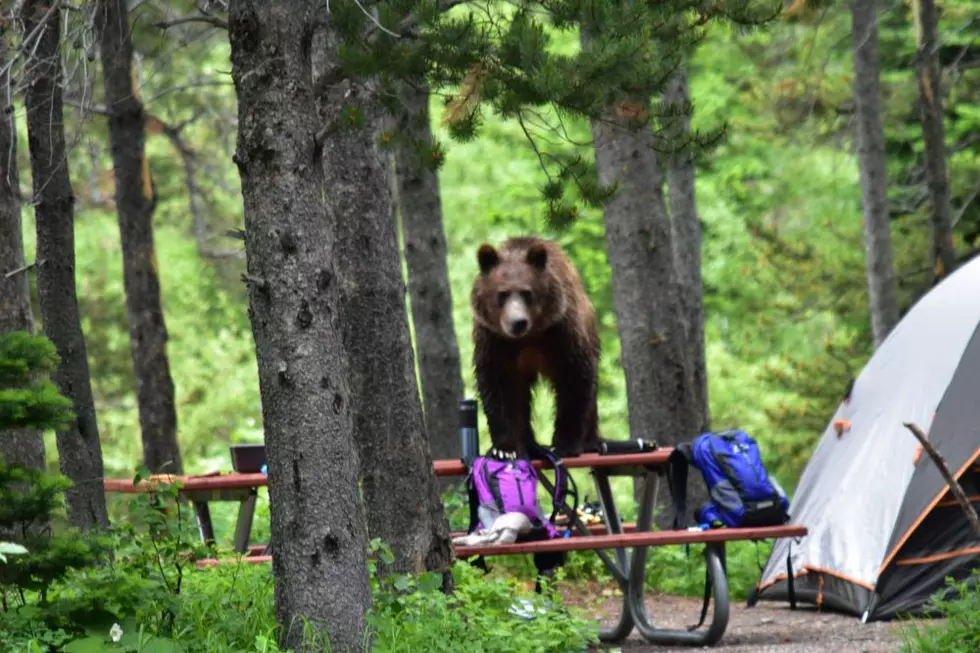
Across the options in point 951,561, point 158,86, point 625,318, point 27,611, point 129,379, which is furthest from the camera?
point 129,379

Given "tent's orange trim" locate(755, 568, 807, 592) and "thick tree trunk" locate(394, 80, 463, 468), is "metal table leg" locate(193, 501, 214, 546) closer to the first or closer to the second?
"thick tree trunk" locate(394, 80, 463, 468)

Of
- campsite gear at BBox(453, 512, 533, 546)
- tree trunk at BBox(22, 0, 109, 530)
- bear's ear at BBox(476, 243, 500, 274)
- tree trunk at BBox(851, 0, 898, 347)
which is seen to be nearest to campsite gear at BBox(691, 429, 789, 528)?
campsite gear at BBox(453, 512, 533, 546)

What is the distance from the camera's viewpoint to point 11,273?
649 cm

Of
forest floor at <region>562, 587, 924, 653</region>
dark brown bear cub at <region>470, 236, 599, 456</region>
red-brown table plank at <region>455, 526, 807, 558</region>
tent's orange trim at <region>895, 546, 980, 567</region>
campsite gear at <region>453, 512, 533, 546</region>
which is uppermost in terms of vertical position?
dark brown bear cub at <region>470, 236, 599, 456</region>

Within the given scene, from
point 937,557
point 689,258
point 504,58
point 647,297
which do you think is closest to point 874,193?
point 689,258

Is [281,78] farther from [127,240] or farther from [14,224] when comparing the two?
[127,240]

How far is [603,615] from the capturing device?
8445 millimetres

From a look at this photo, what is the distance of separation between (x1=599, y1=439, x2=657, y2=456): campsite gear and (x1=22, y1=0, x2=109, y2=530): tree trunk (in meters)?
2.85

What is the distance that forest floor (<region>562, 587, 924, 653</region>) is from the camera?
7.00 m

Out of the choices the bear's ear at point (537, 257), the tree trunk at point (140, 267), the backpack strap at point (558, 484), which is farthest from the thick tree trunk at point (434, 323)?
the backpack strap at point (558, 484)

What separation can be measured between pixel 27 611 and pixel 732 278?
1863 centimetres

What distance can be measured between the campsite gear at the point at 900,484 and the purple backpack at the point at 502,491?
214cm

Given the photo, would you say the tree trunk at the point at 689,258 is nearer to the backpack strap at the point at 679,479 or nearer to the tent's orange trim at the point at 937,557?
the tent's orange trim at the point at 937,557

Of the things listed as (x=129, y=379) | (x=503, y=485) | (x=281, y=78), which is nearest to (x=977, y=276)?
(x=503, y=485)
